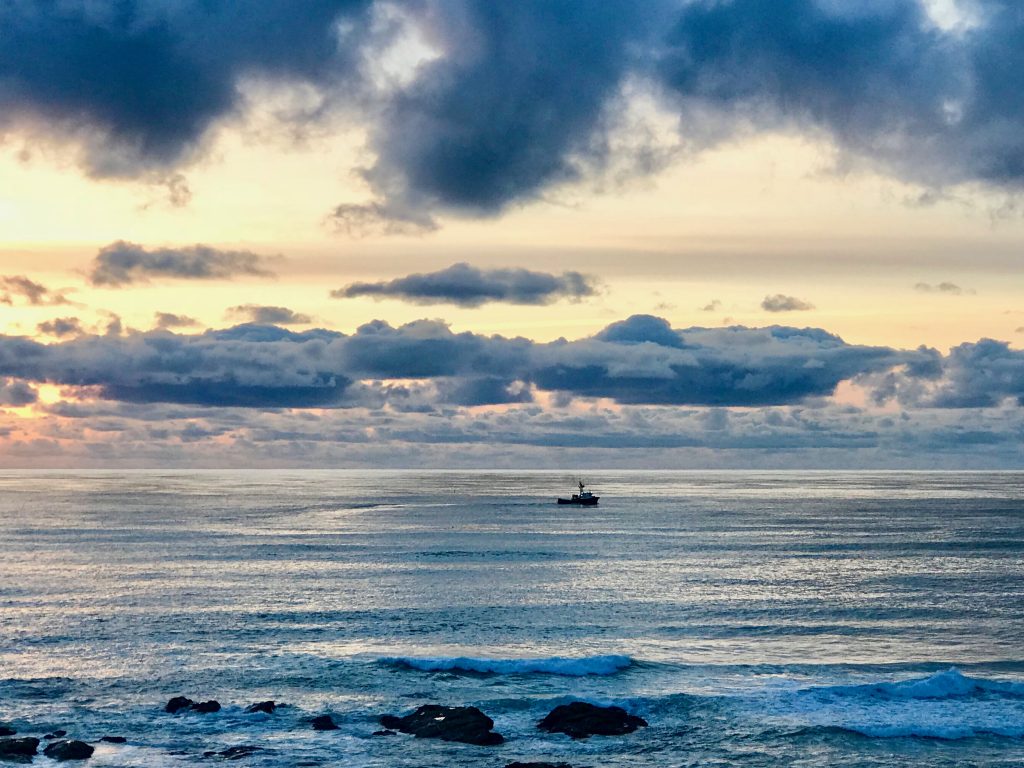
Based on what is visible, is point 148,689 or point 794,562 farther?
point 794,562

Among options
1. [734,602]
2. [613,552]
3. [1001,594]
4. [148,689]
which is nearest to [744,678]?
[734,602]

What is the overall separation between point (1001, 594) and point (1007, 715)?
4259 cm

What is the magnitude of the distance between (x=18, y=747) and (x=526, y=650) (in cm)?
3232

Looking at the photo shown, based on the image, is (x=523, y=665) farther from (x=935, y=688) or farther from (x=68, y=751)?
(x=68, y=751)

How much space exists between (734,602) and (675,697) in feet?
106

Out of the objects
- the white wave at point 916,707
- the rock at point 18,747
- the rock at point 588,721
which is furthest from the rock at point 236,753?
the white wave at point 916,707

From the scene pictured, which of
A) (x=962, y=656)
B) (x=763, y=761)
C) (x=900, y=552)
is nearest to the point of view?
(x=763, y=761)

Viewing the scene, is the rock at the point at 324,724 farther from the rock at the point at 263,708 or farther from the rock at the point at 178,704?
the rock at the point at 178,704

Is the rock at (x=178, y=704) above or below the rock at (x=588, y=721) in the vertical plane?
above

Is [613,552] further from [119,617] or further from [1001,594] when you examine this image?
[119,617]

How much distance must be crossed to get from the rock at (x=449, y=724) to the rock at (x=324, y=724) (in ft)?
8.08

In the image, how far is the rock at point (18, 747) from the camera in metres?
42.9

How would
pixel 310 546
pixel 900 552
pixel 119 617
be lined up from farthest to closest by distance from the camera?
pixel 310 546 → pixel 900 552 → pixel 119 617

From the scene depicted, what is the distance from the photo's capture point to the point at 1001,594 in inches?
3474
